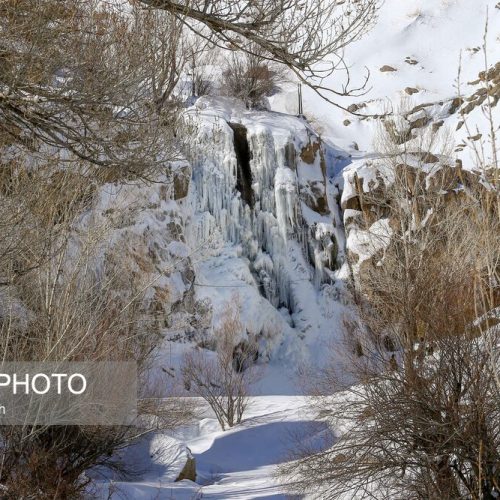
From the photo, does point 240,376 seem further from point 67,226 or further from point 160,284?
point 67,226

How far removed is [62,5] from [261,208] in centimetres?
1864

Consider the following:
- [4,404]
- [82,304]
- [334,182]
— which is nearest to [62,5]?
[82,304]

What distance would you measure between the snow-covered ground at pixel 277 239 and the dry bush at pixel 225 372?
0.46 m

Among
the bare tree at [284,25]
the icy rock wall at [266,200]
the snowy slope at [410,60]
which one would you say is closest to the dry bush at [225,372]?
the icy rock wall at [266,200]

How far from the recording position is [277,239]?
21969mm

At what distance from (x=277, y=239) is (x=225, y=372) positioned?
6207 millimetres

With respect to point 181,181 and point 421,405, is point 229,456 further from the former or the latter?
point 181,181

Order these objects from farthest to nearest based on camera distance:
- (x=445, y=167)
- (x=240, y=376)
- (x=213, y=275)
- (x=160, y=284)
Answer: (x=213, y=275), (x=160, y=284), (x=240, y=376), (x=445, y=167)

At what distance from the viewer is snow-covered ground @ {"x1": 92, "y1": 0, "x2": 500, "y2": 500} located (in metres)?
12.9

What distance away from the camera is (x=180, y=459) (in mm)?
12227

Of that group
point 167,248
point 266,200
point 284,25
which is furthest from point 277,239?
point 284,25

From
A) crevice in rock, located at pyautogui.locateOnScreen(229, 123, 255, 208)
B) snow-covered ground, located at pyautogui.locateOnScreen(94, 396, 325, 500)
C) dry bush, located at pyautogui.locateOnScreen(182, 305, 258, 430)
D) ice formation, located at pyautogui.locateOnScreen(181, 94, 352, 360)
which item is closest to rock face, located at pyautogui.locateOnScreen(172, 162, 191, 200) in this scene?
ice formation, located at pyautogui.locateOnScreen(181, 94, 352, 360)

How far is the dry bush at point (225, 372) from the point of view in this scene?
16797mm

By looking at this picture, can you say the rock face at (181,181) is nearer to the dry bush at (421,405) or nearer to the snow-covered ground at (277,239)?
the snow-covered ground at (277,239)
